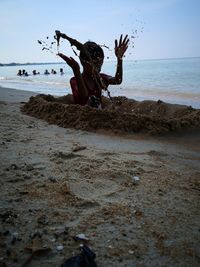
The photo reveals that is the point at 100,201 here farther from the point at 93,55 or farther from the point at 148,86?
the point at 148,86

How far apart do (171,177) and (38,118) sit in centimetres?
333

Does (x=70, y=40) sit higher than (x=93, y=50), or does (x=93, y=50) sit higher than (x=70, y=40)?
(x=70, y=40)

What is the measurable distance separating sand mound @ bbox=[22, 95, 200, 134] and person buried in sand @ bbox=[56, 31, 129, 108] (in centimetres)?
33

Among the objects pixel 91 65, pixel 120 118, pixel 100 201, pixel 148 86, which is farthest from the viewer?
pixel 148 86

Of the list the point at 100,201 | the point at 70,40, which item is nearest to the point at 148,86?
the point at 70,40

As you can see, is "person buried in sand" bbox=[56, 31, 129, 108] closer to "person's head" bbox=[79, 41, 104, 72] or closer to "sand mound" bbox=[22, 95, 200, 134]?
"person's head" bbox=[79, 41, 104, 72]

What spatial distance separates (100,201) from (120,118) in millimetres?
2457

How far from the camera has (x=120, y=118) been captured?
4.67 metres

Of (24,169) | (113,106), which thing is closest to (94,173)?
(24,169)

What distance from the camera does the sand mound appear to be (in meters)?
4.45

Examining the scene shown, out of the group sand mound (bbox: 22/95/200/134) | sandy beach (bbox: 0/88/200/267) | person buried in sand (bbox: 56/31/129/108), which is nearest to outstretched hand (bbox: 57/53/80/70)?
person buried in sand (bbox: 56/31/129/108)

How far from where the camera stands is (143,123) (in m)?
4.53

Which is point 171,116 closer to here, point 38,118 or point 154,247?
point 38,118

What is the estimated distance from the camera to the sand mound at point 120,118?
14.6 feet
